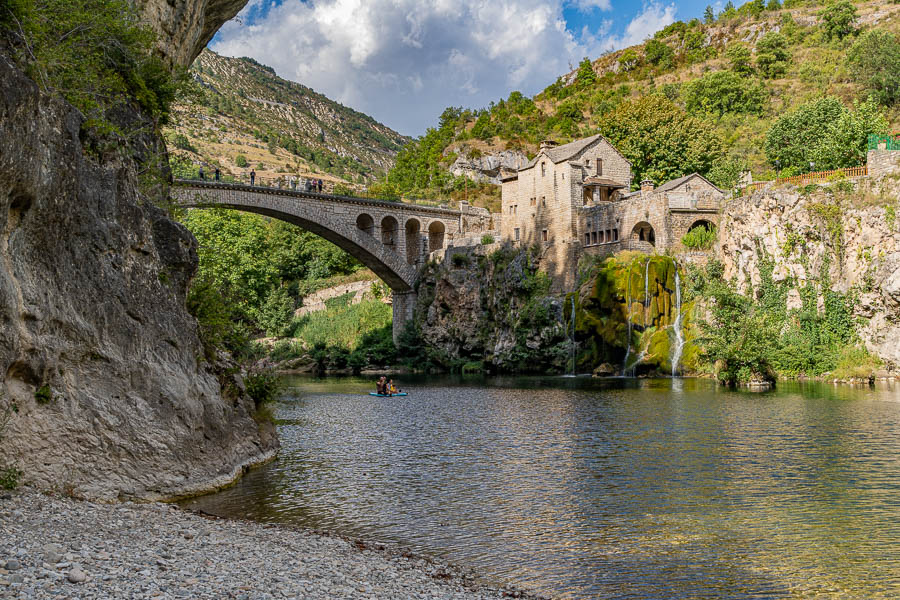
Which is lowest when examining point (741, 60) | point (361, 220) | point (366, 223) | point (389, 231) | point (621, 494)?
point (621, 494)

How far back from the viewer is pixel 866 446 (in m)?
17.1

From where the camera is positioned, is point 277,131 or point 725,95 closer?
point 725,95

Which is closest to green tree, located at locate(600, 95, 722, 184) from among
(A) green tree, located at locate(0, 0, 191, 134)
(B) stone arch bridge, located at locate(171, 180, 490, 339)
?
(B) stone arch bridge, located at locate(171, 180, 490, 339)

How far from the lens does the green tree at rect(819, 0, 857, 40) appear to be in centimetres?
8538

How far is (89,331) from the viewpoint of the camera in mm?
11359

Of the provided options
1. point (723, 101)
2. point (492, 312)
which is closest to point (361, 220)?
point (492, 312)

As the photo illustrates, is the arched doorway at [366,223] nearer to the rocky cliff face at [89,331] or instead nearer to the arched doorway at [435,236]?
the arched doorway at [435,236]

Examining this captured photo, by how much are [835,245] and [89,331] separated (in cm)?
3656

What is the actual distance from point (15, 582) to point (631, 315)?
130ft

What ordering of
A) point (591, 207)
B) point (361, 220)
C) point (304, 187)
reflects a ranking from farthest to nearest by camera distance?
point (361, 220) < point (304, 187) < point (591, 207)

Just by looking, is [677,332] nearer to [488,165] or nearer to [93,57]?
[93,57]

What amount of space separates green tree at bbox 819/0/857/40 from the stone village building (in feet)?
154

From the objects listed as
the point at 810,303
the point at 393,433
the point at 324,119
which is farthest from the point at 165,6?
the point at 324,119

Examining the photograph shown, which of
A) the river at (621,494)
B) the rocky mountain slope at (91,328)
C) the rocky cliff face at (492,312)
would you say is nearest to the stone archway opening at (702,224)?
the rocky cliff face at (492,312)
